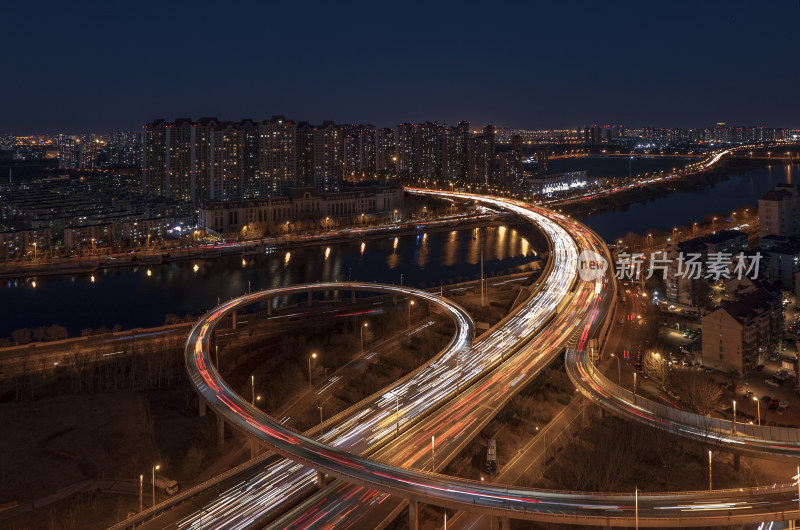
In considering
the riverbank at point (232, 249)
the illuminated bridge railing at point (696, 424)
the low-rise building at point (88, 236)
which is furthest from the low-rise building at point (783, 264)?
the low-rise building at point (88, 236)

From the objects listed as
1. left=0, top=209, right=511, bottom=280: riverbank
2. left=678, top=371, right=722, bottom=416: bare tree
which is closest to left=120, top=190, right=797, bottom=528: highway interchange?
left=678, top=371, right=722, bottom=416: bare tree

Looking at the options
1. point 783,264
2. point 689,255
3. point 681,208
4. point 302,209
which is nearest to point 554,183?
point 681,208

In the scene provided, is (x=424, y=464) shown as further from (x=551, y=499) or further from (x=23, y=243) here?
(x=23, y=243)

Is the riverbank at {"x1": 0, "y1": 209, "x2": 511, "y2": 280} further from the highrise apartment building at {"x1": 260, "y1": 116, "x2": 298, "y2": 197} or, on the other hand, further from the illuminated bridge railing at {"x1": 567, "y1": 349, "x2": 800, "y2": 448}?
the illuminated bridge railing at {"x1": 567, "y1": 349, "x2": 800, "y2": 448}

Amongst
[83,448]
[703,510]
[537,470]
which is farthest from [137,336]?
[703,510]

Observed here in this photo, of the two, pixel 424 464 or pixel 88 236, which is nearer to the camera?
pixel 424 464
